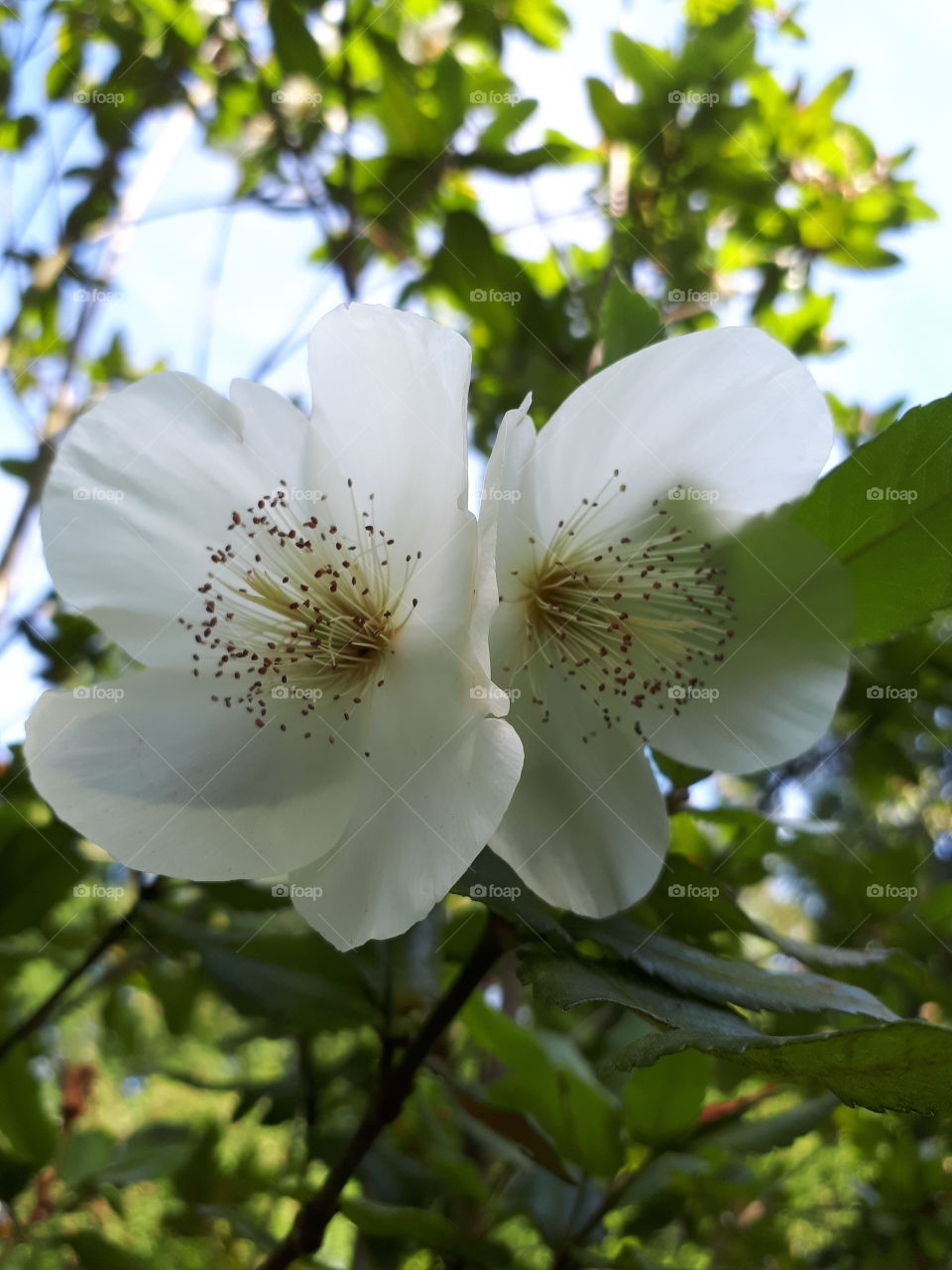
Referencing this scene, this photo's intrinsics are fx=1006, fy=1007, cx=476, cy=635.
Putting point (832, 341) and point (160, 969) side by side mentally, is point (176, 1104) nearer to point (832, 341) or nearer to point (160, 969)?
point (160, 969)

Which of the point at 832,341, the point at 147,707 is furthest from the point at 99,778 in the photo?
the point at 832,341
